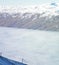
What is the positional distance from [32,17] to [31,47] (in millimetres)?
11730

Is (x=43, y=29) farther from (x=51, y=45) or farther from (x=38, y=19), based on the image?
(x=51, y=45)

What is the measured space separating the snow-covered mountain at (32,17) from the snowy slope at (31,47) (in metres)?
3.18

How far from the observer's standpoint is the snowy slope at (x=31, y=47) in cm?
1642

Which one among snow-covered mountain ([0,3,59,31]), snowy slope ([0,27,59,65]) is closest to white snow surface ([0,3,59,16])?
snow-covered mountain ([0,3,59,31])

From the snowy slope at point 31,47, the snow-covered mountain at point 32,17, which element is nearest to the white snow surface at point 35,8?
the snow-covered mountain at point 32,17

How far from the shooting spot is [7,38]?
24531mm

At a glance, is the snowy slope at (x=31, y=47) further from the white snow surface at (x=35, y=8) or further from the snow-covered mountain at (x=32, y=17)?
the white snow surface at (x=35, y=8)

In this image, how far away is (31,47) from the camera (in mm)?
20188

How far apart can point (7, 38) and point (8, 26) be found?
7.43 m

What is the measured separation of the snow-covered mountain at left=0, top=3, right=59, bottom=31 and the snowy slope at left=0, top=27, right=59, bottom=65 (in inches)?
125

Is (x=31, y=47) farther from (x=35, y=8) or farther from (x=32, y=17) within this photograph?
(x=35, y=8)

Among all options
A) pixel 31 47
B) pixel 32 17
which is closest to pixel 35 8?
pixel 32 17

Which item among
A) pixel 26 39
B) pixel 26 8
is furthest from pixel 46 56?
pixel 26 8

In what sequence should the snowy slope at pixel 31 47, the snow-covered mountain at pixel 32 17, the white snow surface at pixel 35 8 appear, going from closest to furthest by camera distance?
the snowy slope at pixel 31 47 < the snow-covered mountain at pixel 32 17 < the white snow surface at pixel 35 8
